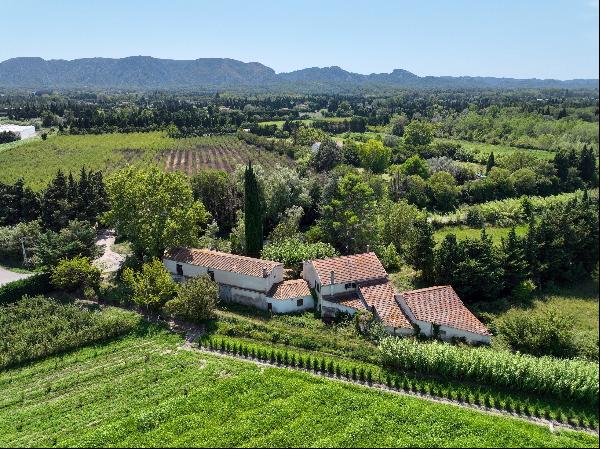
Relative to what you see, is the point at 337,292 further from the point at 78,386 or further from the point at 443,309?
the point at 78,386

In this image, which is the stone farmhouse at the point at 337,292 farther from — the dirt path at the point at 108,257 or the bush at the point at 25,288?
the bush at the point at 25,288

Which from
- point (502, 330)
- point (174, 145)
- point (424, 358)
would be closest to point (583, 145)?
point (502, 330)

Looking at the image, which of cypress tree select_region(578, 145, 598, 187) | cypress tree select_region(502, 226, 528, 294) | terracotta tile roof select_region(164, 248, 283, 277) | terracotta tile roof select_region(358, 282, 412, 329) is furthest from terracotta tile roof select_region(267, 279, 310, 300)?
cypress tree select_region(578, 145, 598, 187)

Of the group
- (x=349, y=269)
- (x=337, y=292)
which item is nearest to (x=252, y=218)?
(x=349, y=269)

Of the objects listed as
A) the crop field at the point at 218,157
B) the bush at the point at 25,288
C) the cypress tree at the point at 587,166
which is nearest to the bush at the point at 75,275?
the bush at the point at 25,288

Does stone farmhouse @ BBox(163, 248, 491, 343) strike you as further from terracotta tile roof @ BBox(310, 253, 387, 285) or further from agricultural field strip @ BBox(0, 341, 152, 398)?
agricultural field strip @ BBox(0, 341, 152, 398)

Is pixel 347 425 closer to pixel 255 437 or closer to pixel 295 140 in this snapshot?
pixel 255 437
